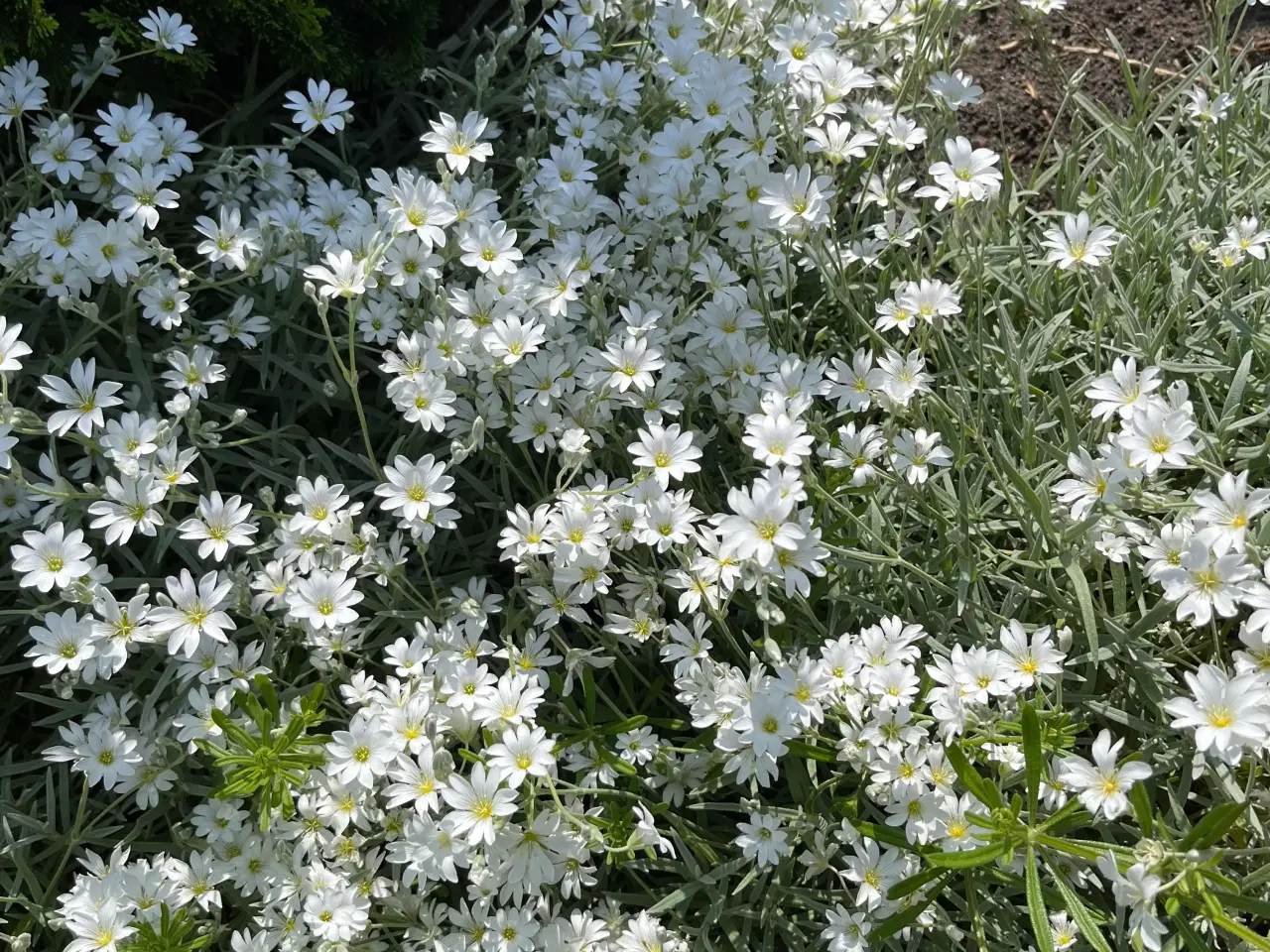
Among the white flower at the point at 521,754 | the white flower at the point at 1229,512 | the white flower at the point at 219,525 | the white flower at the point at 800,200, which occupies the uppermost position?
the white flower at the point at 800,200

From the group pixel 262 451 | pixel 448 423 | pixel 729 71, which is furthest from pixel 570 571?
pixel 729 71

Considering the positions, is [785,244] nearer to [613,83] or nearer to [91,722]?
[613,83]

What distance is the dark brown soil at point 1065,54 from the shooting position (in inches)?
156

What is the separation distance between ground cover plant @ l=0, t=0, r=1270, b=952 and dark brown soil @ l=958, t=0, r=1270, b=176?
27.3 inches

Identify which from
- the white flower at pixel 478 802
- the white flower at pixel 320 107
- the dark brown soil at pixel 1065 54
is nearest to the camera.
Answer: the white flower at pixel 478 802

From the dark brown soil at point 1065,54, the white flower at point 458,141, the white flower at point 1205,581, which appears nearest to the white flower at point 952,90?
the dark brown soil at point 1065,54

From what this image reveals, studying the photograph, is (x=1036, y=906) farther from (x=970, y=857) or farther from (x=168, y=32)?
(x=168, y=32)

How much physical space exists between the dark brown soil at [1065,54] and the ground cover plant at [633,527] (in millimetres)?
693

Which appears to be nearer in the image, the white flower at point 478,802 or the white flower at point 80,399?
the white flower at point 478,802

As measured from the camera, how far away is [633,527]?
2.43 meters

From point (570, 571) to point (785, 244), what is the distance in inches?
41.9

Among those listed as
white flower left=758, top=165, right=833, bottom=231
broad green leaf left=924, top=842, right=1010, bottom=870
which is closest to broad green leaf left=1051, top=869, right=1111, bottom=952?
broad green leaf left=924, top=842, right=1010, bottom=870

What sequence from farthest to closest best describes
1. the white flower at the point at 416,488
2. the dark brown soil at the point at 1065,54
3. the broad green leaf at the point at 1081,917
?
1. the dark brown soil at the point at 1065,54
2. the white flower at the point at 416,488
3. the broad green leaf at the point at 1081,917

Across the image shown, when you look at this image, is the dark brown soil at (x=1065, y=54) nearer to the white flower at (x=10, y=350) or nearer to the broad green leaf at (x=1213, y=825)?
the broad green leaf at (x=1213, y=825)
